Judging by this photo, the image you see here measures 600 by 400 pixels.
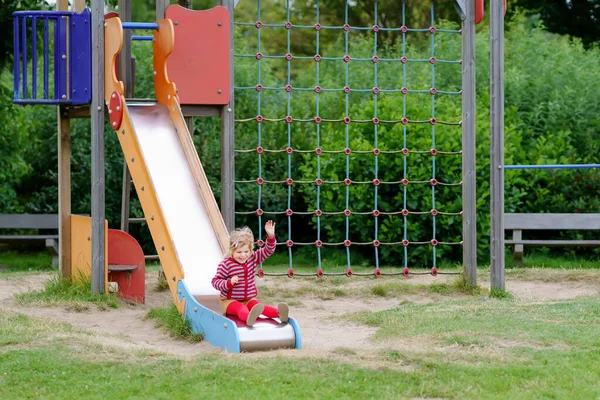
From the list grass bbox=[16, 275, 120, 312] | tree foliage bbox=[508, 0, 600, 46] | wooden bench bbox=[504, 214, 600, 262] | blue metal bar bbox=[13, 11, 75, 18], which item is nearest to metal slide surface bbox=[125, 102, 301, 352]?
blue metal bar bbox=[13, 11, 75, 18]

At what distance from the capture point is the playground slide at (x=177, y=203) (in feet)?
21.1

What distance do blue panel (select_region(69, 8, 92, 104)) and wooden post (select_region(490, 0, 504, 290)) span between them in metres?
3.72

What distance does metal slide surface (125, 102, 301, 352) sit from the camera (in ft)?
20.9

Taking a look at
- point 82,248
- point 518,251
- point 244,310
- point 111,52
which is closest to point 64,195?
point 82,248

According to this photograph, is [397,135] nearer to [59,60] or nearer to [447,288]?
[447,288]

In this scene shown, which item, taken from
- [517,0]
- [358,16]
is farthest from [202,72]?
[358,16]

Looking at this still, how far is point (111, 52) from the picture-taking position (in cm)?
884

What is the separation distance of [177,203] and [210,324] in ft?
5.52

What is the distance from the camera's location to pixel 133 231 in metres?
14.4

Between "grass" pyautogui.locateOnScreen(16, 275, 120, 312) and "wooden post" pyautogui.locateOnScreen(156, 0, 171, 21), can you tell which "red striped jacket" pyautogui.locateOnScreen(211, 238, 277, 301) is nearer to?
"grass" pyautogui.locateOnScreen(16, 275, 120, 312)

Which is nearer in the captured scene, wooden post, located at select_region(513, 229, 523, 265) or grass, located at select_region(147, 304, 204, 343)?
grass, located at select_region(147, 304, 204, 343)

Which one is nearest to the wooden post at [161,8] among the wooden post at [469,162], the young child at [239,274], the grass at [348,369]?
the wooden post at [469,162]

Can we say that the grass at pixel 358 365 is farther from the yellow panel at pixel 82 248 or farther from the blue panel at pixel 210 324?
the yellow panel at pixel 82 248

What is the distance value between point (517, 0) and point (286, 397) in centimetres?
1276
